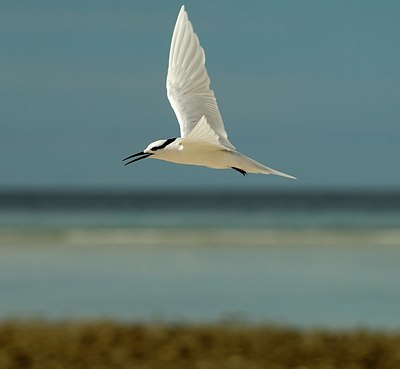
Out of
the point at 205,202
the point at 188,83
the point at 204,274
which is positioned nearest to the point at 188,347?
the point at 188,83

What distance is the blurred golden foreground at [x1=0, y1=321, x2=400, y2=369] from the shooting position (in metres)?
6.37

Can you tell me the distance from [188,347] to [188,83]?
3665mm

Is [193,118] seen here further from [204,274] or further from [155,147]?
[204,274]

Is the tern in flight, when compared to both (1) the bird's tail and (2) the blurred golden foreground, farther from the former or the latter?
(2) the blurred golden foreground

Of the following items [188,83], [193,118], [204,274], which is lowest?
[204,274]

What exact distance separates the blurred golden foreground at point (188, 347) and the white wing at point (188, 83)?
3067 millimetres

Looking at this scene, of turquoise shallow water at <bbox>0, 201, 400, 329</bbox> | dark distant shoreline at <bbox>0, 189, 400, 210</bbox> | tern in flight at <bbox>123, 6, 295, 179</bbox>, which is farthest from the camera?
dark distant shoreline at <bbox>0, 189, 400, 210</bbox>

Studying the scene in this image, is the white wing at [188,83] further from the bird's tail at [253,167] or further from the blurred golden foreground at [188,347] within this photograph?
the blurred golden foreground at [188,347]

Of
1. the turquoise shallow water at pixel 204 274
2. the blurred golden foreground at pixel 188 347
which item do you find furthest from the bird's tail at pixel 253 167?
the turquoise shallow water at pixel 204 274

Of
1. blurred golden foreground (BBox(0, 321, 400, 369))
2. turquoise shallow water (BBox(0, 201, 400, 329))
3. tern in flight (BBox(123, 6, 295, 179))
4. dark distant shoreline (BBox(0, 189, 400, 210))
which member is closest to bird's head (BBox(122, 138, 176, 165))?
tern in flight (BBox(123, 6, 295, 179))

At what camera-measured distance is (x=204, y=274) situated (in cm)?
1492

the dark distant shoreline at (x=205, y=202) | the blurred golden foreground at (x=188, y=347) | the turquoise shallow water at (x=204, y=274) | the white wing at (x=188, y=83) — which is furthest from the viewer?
the dark distant shoreline at (x=205, y=202)

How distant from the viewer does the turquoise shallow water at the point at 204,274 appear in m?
10.6

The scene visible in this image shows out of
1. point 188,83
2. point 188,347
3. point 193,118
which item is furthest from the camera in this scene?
point 188,347
